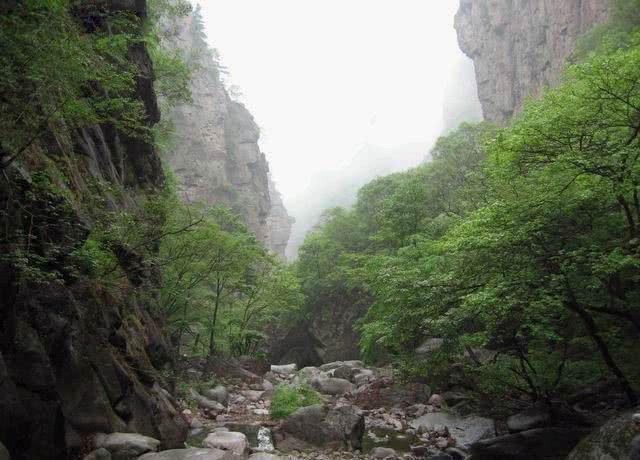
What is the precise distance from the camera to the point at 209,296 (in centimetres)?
2395

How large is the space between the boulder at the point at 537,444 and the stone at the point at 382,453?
2.46 metres

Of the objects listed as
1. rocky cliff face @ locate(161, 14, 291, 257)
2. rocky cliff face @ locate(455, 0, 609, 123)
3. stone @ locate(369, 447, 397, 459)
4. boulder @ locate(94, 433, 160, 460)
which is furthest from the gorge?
rocky cliff face @ locate(161, 14, 291, 257)

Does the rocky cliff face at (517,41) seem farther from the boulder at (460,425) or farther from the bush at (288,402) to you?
the bush at (288,402)

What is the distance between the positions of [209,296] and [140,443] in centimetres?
1571

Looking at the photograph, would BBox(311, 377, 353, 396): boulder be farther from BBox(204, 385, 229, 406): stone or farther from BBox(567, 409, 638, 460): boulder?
BBox(567, 409, 638, 460): boulder

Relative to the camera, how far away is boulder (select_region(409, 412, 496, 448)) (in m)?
13.4

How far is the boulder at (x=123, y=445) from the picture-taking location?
8125 mm

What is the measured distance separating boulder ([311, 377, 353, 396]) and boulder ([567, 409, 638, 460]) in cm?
1426

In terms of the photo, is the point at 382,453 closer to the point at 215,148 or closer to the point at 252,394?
the point at 252,394

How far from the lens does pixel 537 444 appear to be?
10.7 metres

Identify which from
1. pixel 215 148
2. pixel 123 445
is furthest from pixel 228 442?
pixel 215 148

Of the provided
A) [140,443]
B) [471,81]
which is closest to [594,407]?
[140,443]

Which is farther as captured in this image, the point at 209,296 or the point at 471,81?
the point at 471,81

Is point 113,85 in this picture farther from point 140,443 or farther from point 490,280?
point 490,280
